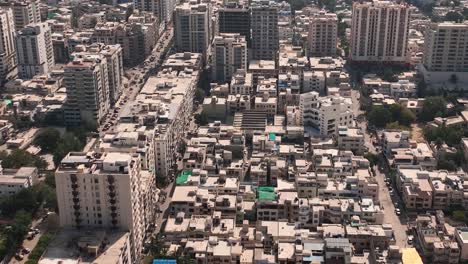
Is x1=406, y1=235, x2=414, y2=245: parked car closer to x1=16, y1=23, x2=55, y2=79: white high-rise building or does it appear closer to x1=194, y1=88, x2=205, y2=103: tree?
x1=194, y1=88, x2=205, y2=103: tree

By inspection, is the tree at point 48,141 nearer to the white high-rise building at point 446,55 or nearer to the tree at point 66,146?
the tree at point 66,146

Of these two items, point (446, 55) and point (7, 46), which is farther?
point (7, 46)

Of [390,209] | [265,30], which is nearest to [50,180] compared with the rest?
[390,209]

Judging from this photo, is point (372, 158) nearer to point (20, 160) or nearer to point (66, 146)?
point (66, 146)

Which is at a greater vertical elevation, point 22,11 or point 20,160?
point 22,11

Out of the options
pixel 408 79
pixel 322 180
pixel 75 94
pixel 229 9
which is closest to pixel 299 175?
pixel 322 180
